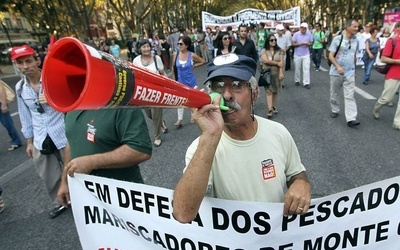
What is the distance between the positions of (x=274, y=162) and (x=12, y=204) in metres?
3.70

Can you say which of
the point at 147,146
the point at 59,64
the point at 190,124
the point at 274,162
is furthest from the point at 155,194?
the point at 190,124

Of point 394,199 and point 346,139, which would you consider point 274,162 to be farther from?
point 346,139

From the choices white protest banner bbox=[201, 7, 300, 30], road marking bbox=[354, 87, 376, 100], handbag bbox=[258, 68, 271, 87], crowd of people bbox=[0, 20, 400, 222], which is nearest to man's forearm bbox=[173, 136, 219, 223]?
crowd of people bbox=[0, 20, 400, 222]

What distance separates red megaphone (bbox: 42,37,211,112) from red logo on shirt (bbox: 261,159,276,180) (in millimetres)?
676

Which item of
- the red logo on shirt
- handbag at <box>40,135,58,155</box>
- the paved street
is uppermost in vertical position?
the red logo on shirt

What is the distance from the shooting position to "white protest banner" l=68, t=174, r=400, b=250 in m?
1.46

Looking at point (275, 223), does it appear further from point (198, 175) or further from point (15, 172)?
point (15, 172)

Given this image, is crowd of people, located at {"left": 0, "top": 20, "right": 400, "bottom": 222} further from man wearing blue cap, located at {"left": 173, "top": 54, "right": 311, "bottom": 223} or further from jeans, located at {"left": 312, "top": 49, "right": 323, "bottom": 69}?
jeans, located at {"left": 312, "top": 49, "right": 323, "bottom": 69}

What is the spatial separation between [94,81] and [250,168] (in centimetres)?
92

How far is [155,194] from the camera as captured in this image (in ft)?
5.12

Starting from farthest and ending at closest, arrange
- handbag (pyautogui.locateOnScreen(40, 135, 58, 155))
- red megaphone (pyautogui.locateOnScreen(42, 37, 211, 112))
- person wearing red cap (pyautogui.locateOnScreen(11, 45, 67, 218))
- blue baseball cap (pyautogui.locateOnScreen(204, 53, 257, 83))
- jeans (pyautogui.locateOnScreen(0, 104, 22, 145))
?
1. jeans (pyautogui.locateOnScreen(0, 104, 22, 145))
2. handbag (pyautogui.locateOnScreen(40, 135, 58, 155))
3. person wearing red cap (pyautogui.locateOnScreen(11, 45, 67, 218))
4. blue baseball cap (pyautogui.locateOnScreen(204, 53, 257, 83))
5. red megaphone (pyautogui.locateOnScreen(42, 37, 211, 112))

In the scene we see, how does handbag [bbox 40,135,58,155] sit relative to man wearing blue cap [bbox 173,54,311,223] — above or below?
below

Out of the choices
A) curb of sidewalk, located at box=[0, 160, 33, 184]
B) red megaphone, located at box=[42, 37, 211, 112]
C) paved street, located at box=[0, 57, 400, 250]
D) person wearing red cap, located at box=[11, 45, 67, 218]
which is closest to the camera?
red megaphone, located at box=[42, 37, 211, 112]

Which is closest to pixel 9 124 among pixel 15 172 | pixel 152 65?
pixel 15 172
